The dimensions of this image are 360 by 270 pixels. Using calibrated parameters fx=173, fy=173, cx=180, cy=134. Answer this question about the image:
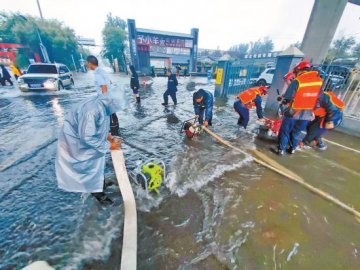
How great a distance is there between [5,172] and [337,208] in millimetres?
5668

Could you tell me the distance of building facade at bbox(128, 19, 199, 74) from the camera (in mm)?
25969

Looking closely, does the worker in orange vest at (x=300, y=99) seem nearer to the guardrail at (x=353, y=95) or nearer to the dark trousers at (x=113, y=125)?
the guardrail at (x=353, y=95)

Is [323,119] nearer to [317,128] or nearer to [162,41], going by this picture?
[317,128]

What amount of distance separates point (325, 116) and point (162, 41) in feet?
95.5

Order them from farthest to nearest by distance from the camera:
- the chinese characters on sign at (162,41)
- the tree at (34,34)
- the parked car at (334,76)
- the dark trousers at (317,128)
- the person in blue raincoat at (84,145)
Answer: the chinese characters on sign at (162,41) < the tree at (34,34) < the parked car at (334,76) < the dark trousers at (317,128) < the person in blue raincoat at (84,145)

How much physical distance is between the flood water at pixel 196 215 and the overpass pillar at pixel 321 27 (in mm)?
8437

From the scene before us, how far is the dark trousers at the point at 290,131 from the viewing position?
3732 mm

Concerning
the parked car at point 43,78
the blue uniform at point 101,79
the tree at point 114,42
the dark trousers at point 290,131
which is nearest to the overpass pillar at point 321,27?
the dark trousers at point 290,131

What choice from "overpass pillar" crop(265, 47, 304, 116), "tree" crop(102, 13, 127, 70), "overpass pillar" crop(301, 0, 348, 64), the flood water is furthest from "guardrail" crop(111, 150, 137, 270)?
"tree" crop(102, 13, 127, 70)

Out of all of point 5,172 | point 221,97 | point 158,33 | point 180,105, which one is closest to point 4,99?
point 5,172

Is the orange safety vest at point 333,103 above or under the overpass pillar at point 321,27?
under

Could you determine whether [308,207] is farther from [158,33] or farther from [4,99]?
[158,33]

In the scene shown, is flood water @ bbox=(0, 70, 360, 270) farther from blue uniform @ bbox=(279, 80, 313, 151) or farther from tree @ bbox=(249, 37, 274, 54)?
tree @ bbox=(249, 37, 274, 54)

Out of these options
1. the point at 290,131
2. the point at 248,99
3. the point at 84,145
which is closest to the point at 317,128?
the point at 290,131
